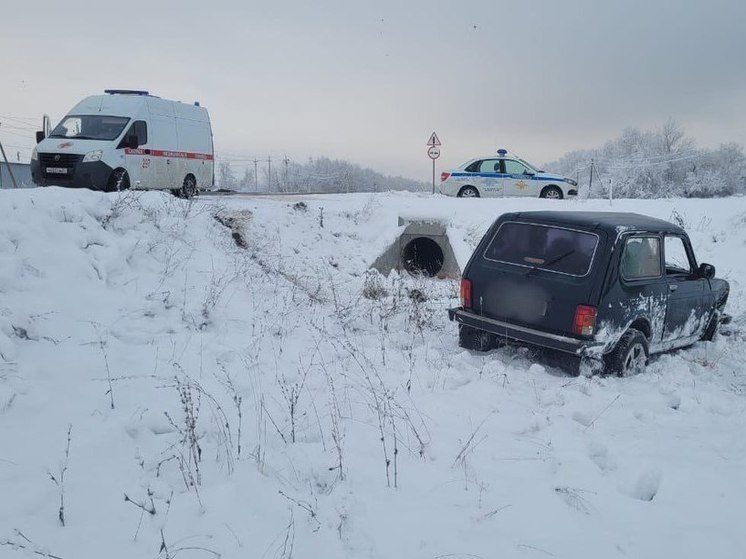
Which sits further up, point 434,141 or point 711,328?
point 434,141

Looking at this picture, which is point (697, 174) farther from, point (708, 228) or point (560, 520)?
point (560, 520)

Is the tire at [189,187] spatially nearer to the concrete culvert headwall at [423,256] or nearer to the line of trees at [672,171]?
the concrete culvert headwall at [423,256]

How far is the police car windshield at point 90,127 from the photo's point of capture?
38.6 ft

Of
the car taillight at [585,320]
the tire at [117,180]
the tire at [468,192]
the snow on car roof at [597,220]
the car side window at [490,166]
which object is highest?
the car side window at [490,166]

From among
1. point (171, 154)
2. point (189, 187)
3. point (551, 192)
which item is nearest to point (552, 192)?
point (551, 192)

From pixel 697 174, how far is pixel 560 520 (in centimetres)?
5636

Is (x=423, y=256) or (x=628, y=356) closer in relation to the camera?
(x=628, y=356)

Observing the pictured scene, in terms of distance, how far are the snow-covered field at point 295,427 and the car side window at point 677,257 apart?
1.03 metres

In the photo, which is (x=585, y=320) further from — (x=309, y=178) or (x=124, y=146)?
(x=309, y=178)

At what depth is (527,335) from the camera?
17.4ft

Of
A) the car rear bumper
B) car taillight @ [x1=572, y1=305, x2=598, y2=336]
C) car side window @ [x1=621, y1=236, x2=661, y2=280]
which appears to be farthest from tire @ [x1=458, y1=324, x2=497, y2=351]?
car side window @ [x1=621, y1=236, x2=661, y2=280]

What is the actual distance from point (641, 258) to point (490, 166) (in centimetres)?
1236

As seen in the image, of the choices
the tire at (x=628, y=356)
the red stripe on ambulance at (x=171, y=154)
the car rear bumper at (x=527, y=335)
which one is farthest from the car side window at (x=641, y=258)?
the red stripe on ambulance at (x=171, y=154)

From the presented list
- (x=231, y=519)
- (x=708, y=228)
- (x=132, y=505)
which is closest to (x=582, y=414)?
(x=231, y=519)
